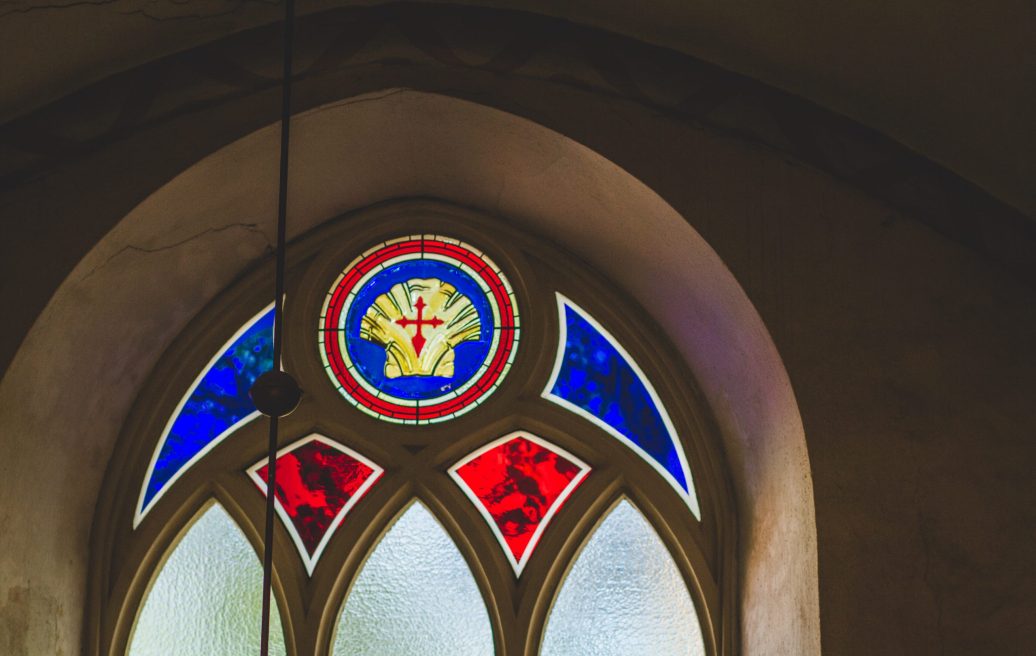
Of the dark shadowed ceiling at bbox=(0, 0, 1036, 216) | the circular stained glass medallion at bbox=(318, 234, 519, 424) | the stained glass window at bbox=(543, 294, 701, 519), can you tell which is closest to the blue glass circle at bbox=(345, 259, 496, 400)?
the circular stained glass medallion at bbox=(318, 234, 519, 424)

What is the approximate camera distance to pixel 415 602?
4449 millimetres

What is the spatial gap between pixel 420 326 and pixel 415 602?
3.04ft

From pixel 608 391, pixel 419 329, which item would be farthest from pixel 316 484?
pixel 608 391

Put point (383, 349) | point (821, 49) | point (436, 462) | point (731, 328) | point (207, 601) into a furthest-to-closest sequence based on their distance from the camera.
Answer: point (383, 349)
point (436, 462)
point (207, 601)
point (731, 328)
point (821, 49)

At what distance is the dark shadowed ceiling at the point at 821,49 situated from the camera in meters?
3.80

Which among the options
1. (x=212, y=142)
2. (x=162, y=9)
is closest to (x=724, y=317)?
(x=212, y=142)

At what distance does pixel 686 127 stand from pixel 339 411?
1468mm

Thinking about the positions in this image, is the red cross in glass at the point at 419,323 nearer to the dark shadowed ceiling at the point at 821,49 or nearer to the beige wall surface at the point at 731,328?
the beige wall surface at the point at 731,328

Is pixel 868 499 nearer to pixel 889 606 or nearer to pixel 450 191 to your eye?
pixel 889 606

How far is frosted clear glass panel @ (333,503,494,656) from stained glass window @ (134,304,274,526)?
2.16 ft

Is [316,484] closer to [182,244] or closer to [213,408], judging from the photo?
[213,408]

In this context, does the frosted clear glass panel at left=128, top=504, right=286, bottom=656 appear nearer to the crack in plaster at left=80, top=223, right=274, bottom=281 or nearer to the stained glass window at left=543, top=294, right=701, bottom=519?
the crack in plaster at left=80, top=223, right=274, bottom=281

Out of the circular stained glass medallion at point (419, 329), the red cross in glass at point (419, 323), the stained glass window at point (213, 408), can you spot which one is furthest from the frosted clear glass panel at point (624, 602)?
the stained glass window at point (213, 408)

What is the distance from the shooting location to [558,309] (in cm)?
469
